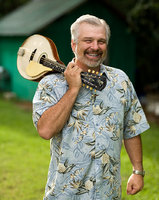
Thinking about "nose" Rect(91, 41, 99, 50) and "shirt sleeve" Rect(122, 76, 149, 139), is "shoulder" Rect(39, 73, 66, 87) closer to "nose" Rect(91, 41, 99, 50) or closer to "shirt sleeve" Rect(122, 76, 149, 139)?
"nose" Rect(91, 41, 99, 50)

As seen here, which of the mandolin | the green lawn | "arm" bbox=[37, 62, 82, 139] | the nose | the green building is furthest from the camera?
the green building

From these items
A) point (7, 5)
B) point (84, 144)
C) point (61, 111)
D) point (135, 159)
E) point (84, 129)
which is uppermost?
point (7, 5)

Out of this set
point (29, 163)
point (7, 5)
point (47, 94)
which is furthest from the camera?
point (7, 5)

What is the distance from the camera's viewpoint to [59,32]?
16.3 m

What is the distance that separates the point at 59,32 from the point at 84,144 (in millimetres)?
13888

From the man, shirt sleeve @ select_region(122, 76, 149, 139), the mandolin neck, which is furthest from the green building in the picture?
the man

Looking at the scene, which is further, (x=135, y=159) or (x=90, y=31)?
(x=135, y=159)

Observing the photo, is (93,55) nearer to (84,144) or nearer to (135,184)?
(84,144)

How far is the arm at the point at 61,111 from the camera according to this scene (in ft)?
A: 8.71

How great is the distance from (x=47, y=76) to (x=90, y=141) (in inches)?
23.4

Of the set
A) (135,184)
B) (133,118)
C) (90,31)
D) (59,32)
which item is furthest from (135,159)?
(59,32)

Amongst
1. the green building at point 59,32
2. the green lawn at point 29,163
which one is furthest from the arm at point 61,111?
the green building at point 59,32

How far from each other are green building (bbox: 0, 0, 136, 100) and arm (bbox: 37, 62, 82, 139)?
12865mm

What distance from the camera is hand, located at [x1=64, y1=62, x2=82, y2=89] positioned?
2.67 meters
